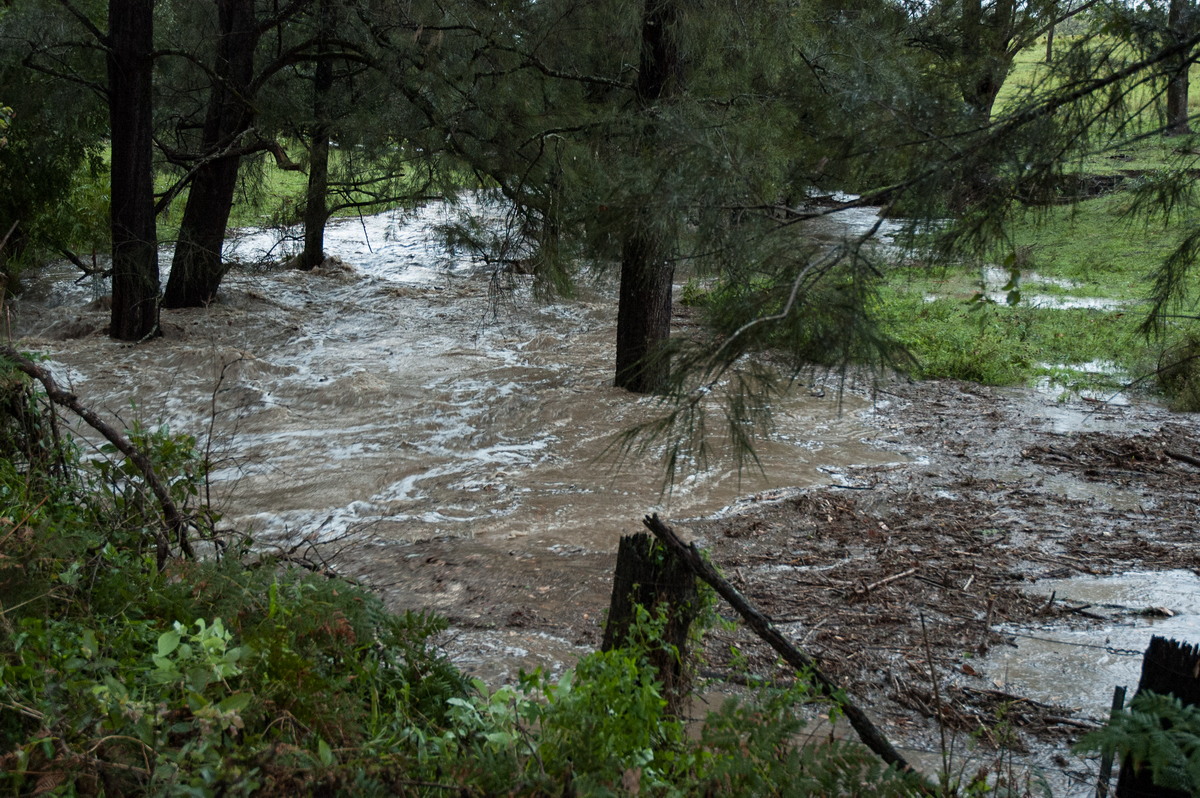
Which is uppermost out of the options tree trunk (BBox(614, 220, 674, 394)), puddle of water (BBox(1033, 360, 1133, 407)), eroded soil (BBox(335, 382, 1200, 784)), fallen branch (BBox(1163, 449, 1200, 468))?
tree trunk (BBox(614, 220, 674, 394))

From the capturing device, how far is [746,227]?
362 cm

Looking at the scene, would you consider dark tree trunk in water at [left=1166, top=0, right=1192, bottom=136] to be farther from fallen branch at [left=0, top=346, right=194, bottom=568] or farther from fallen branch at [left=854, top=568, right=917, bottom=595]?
fallen branch at [left=0, top=346, right=194, bottom=568]

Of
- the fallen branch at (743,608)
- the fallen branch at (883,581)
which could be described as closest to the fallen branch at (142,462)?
the fallen branch at (743,608)

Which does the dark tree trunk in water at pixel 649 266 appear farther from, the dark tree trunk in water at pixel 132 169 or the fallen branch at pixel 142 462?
the dark tree trunk in water at pixel 132 169

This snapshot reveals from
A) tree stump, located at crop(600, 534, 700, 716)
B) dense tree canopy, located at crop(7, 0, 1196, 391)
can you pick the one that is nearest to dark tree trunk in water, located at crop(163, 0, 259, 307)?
dense tree canopy, located at crop(7, 0, 1196, 391)

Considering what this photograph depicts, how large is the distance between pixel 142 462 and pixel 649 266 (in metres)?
4.27

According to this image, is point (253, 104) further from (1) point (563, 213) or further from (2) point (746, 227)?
(2) point (746, 227)

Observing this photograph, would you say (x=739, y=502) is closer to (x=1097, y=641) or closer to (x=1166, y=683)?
(x=1097, y=641)

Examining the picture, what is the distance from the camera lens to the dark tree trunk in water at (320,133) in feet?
30.3

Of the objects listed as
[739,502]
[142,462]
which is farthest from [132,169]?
[142,462]

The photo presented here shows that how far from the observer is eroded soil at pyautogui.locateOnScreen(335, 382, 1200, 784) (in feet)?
13.3

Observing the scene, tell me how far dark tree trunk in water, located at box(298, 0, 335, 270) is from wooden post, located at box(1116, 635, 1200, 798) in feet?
26.5

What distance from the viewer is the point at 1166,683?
2469 millimetres

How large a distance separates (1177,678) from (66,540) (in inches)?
125
